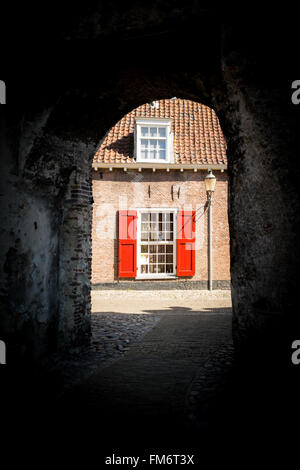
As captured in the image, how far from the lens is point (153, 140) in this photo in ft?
38.6

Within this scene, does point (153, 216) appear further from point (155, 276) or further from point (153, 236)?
point (155, 276)

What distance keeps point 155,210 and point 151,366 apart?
816 cm

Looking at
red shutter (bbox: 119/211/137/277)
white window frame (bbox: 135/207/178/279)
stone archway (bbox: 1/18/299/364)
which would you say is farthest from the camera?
white window frame (bbox: 135/207/178/279)

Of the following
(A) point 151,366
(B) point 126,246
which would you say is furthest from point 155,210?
(A) point 151,366

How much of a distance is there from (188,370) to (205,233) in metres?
8.31

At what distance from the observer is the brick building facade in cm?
1132

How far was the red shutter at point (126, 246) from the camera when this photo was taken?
11.2 m

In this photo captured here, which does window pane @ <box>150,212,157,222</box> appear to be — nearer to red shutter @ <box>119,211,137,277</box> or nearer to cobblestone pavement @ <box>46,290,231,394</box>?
red shutter @ <box>119,211,137,277</box>

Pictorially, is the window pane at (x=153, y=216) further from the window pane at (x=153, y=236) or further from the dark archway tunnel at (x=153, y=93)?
the dark archway tunnel at (x=153, y=93)

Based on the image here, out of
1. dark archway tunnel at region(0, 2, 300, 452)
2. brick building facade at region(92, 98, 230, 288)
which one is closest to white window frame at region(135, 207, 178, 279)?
brick building facade at region(92, 98, 230, 288)

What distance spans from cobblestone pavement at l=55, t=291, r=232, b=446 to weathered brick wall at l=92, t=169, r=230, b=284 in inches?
152

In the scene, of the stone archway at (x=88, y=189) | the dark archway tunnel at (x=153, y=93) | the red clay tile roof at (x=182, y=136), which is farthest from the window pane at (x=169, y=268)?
the dark archway tunnel at (x=153, y=93)

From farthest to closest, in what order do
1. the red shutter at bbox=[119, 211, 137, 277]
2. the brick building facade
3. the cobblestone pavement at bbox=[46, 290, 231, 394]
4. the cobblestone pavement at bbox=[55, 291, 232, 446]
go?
the brick building facade, the red shutter at bbox=[119, 211, 137, 277], the cobblestone pavement at bbox=[46, 290, 231, 394], the cobblestone pavement at bbox=[55, 291, 232, 446]

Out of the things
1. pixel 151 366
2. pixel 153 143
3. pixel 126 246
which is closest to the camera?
pixel 151 366
